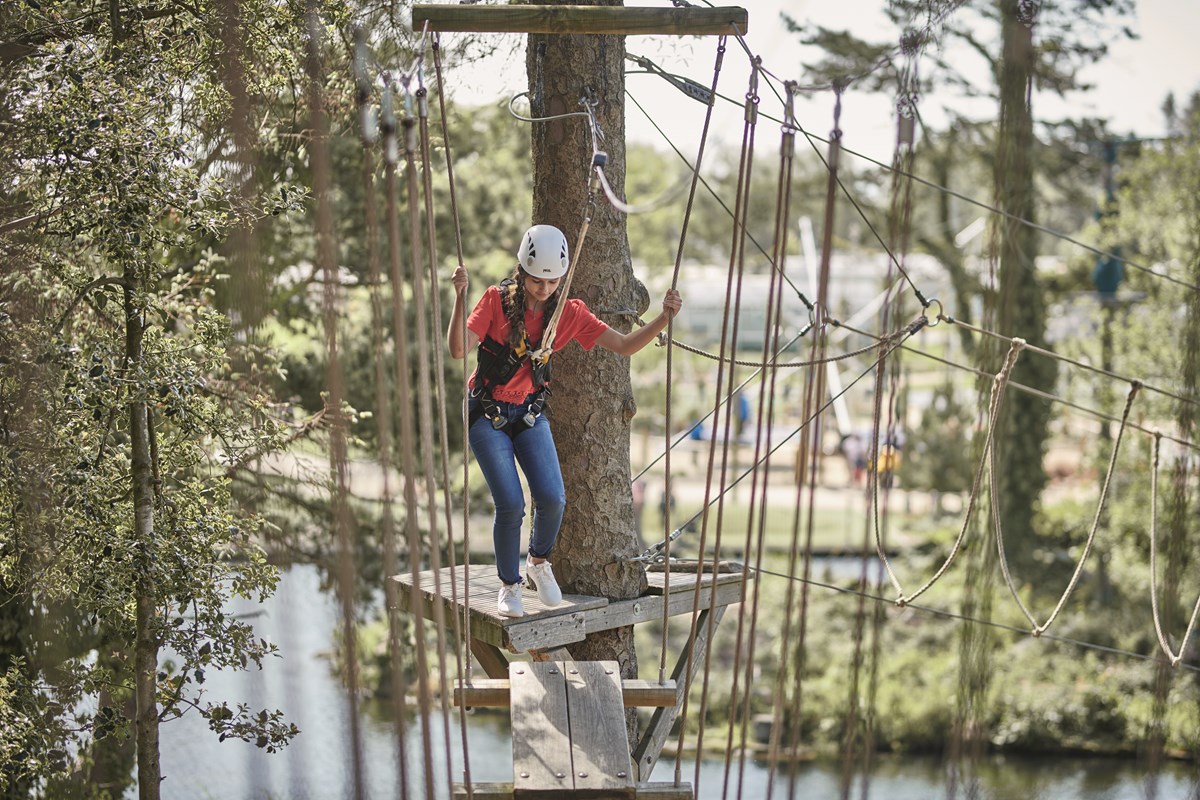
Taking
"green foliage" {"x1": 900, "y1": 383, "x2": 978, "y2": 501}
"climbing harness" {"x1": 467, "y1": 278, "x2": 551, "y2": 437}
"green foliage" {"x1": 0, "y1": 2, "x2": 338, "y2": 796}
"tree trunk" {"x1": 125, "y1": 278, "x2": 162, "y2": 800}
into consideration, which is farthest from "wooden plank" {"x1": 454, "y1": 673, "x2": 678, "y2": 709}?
"green foliage" {"x1": 900, "y1": 383, "x2": 978, "y2": 501}

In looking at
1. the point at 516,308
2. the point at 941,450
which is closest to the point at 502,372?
the point at 516,308

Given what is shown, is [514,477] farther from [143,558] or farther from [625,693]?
[143,558]

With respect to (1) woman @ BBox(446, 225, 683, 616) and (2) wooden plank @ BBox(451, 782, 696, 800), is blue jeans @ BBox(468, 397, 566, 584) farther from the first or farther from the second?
(2) wooden plank @ BBox(451, 782, 696, 800)

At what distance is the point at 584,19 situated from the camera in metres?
2.95

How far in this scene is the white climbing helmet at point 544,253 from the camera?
9.66ft

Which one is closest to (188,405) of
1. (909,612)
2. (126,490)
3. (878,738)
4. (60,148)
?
(126,490)

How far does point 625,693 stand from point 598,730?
0.66 ft

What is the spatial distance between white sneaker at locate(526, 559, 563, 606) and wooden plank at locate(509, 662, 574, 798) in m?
0.21

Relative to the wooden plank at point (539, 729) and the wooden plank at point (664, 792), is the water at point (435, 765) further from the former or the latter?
the wooden plank at point (664, 792)

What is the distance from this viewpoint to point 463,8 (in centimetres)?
289

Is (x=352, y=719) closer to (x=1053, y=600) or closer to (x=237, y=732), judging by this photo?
(x=237, y=732)

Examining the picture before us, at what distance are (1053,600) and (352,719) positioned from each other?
9.89 metres

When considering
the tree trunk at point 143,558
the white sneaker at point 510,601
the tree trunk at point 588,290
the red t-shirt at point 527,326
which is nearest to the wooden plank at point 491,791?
the white sneaker at point 510,601

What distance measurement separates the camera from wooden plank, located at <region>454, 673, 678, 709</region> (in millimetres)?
2992
